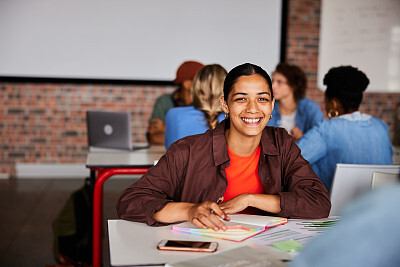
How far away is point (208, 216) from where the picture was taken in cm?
153

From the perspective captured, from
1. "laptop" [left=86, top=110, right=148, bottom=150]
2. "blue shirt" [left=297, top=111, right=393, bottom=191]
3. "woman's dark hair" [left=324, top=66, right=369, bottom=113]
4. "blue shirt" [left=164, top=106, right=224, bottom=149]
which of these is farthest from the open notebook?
"laptop" [left=86, top=110, right=148, bottom=150]

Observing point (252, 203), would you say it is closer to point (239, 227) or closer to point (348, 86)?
point (239, 227)

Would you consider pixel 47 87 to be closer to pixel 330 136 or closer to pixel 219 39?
pixel 219 39

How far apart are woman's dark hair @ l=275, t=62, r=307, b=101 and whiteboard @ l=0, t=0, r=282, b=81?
75.2 inches

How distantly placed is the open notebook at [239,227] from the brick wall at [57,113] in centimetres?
453

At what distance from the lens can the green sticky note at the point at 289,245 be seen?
1367 millimetres

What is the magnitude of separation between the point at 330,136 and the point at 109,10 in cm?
385

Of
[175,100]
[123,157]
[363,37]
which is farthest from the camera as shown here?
[363,37]

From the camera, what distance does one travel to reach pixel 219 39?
6051 mm

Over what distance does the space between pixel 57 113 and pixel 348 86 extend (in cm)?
402

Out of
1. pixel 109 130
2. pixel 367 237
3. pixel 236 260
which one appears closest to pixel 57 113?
pixel 109 130

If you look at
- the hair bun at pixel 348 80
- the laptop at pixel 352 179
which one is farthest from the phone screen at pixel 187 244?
the hair bun at pixel 348 80

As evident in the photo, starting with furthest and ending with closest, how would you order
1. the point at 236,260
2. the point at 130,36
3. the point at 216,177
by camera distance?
the point at 130,36
the point at 216,177
the point at 236,260

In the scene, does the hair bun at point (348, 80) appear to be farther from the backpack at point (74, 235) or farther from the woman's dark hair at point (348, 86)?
the backpack at point (74, 235)
